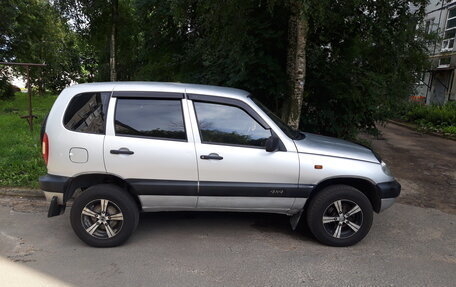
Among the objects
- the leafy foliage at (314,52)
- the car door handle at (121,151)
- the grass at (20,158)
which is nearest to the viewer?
Result: the car door handle at (121,151)

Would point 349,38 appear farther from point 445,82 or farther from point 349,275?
point 445,82

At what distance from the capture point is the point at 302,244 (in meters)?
4.17

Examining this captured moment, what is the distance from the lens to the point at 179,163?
388 cm

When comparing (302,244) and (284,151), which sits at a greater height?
(284,151)

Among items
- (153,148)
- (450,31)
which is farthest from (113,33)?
(450,31)

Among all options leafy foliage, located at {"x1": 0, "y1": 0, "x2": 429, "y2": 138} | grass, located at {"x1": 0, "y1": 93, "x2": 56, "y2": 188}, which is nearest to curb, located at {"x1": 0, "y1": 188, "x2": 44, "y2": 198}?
grass, located at {"x1": 0, "y1": 93, "x2": 56, "y2": 188}

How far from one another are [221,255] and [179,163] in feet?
3.43

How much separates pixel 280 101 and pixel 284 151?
410 cm

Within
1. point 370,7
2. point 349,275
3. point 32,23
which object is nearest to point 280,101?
point 370,7

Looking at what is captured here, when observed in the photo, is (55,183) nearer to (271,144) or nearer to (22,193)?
(22,193)

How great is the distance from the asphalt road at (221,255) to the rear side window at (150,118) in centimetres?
122

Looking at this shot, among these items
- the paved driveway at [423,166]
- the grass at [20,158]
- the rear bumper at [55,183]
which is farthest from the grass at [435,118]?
the rear bumper at [55,183]

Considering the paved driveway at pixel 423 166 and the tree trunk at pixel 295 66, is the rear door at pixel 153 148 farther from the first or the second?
the paved driveway at pixel 423 166

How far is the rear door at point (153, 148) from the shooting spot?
3.85 metres
